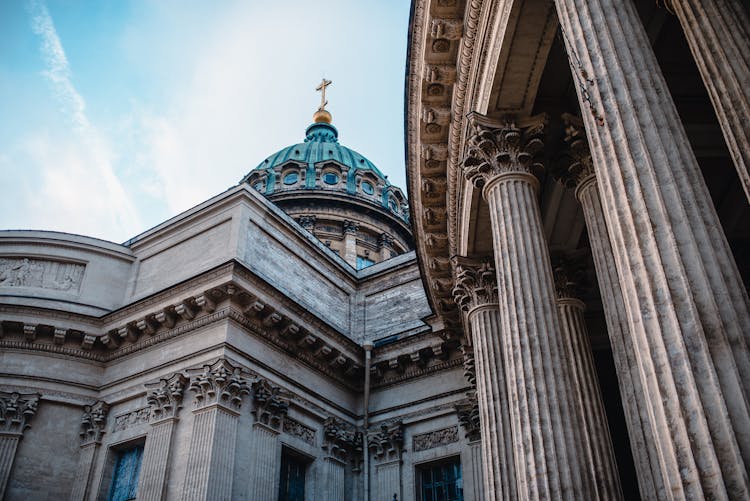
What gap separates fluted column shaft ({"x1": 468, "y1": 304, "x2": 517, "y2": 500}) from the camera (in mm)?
10453

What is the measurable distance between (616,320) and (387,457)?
11.6 meters

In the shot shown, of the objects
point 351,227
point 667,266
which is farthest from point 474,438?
point 351,227

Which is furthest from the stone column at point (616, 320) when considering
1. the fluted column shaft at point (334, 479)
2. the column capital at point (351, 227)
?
the column capital at point (351, 227)

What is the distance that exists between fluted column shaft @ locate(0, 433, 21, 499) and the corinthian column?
43.1ft

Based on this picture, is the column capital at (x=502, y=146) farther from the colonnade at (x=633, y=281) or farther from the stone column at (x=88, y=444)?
the stone column at (x=88, y=444)

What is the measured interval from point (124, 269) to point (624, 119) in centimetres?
1791

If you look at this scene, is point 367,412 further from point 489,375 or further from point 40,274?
point 40,274

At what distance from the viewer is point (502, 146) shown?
33.7ft

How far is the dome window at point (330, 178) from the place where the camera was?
39906 millimetres

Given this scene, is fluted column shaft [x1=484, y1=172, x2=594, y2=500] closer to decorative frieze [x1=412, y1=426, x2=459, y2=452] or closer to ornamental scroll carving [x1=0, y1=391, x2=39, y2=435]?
decorative frieze [x1=412, y1=426, x2=459, y2=452]

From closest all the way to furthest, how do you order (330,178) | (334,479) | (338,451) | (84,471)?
(84,471)
(334,479)
(338,451)
(330,178)

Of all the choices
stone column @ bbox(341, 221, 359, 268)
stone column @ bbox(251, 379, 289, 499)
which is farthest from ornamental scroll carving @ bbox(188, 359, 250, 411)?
stone column @ bbox(341, 221, 359, 268)

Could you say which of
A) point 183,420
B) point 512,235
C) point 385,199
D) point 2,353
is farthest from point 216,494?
point 385,199

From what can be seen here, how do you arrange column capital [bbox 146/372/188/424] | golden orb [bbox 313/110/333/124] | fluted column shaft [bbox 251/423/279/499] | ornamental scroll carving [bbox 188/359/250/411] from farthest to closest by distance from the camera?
golden orb [bbox 313/110/333/124]
column capital [bbox 146/372/188/424]
fluted column shaft [bbox 251/423/279/499]
ornamental scroll carving [bbox 188/359/250/411]
